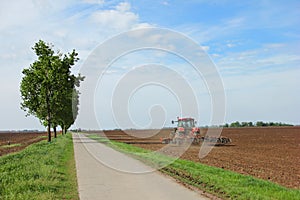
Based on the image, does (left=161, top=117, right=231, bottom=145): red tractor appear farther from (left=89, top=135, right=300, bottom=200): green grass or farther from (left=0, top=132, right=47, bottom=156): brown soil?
(left=89, top=135, right=300, bottom=200): green grass

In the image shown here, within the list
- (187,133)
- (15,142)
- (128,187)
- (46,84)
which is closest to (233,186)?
(128,187)

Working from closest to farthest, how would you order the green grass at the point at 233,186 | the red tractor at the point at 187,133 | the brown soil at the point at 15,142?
the green grass at the point at 233,186, the red tractor at the point at 187,133, the brown soil at the point at 15,142

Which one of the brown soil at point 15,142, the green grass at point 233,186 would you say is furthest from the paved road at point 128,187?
the brown soil at point 15,142

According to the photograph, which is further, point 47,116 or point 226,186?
point 47,116

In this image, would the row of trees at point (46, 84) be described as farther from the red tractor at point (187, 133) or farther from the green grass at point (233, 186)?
the green grass at point (233, 186)

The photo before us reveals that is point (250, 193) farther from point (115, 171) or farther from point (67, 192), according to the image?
point (115, 171)

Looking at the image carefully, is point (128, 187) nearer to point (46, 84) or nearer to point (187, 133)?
point (187, 133)

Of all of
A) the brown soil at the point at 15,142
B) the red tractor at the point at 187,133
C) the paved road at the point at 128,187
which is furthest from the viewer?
the brown soil at the point at 15,142

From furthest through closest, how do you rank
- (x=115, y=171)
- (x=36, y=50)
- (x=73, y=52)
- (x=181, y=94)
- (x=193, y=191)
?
(x=73, y=52), (x=36, y=50), (x=181, y=94), (x=115, y=171), (x=193, y=191)

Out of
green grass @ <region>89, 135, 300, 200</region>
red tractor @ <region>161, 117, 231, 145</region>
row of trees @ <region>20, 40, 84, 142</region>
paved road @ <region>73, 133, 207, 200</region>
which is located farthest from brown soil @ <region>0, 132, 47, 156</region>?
green grass @ <region>89, 135, 300, 200</region>

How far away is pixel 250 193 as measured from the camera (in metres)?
9.48

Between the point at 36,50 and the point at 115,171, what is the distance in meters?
27.5

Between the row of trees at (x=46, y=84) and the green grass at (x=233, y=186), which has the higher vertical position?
the row of trees at (x=46, y=84)

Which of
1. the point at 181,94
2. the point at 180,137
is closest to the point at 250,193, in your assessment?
the point at 181,94
